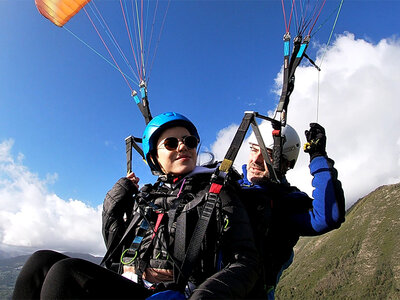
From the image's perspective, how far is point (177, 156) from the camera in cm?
347

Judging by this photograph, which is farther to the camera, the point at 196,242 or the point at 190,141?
the point at 190,141

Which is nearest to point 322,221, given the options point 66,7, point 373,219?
point 66,7

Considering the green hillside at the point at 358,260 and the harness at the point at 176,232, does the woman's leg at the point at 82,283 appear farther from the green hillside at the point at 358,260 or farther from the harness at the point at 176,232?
the green hillside at the point at 358,260

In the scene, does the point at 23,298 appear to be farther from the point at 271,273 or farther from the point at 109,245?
the point at 271,273

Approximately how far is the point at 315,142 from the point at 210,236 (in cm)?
185

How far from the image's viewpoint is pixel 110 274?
2.17m

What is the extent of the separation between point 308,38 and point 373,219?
20067cm

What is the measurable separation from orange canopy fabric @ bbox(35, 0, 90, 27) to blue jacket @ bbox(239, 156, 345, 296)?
771 cm

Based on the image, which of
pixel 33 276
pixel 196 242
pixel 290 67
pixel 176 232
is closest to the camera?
pixel 33 276

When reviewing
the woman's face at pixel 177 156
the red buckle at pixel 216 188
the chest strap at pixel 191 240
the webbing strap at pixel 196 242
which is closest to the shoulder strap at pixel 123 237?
the chest strap at pixel 191 240

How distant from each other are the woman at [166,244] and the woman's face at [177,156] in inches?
0.4

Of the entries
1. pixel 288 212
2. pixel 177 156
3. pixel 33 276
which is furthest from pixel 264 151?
pixel 33 276

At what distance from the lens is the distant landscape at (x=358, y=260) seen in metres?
133

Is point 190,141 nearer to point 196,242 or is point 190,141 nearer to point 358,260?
point 196,242
